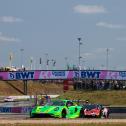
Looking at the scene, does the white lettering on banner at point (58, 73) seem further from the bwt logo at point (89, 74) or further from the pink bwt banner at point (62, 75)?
the bwt logo at point (89, 74)

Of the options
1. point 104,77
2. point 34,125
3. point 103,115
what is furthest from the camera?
point 104,77

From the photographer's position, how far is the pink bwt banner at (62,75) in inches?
3674

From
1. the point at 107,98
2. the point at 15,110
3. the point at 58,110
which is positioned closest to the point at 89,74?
the point at 107,98

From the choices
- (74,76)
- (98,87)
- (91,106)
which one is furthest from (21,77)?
(91,106)

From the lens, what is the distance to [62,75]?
9519 centimetres

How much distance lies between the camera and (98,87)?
358 ft

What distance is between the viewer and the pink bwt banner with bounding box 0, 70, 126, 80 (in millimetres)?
93312

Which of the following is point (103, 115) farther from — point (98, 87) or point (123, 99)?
point (98, 87)

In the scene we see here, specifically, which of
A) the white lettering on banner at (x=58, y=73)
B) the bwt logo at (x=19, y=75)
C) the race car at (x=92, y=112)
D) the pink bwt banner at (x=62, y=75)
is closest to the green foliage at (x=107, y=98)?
the pink bwt banner at (x=62, y=75)

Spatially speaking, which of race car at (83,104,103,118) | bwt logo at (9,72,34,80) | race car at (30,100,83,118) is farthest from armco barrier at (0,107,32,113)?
bwt logo at (9,72,34,80)

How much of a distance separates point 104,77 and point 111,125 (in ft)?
232

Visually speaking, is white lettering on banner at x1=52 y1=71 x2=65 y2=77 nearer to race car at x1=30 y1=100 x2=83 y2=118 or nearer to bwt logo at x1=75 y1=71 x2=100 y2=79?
bwt logo at x1=75 y1=71 x2=100 y2=79

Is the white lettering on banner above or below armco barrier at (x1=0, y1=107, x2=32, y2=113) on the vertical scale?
above

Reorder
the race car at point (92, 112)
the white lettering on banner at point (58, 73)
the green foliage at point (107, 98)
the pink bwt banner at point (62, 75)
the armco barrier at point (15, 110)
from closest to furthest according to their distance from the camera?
the race car at point (92, 112) → the armco barrier at point (15, 110) → the green foliage at point (107, 98) → the pink bwt banner at point (62, 75) → the white lettering on banner at point (58, 73)
